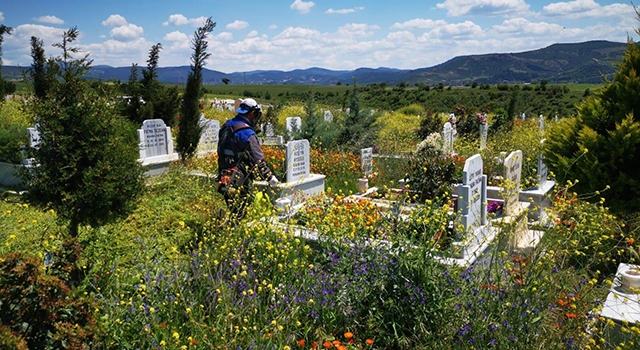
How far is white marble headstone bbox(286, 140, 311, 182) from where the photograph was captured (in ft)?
27.0

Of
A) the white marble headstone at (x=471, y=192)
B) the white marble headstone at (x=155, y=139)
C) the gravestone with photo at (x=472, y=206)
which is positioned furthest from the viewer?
the white marble headstone at (x=155, y=139)

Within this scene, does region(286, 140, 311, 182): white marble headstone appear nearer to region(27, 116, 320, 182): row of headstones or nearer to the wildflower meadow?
region(27, 116, 320, 182): row of headstones

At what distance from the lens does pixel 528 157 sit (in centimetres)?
977

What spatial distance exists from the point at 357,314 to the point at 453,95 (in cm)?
5387

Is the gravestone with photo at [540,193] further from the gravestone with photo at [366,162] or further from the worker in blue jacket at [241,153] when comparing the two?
the worker in blue jacket at [241,153]

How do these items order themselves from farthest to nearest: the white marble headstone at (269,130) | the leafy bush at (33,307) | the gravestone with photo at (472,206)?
the white marble headstone at (269,130), the gravestone with photo at (472,206), the leafy bush at (33,307)

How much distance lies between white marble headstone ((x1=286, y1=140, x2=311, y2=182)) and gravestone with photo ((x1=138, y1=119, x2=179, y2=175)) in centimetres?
359

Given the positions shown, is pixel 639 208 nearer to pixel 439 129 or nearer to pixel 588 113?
pixel 588 113

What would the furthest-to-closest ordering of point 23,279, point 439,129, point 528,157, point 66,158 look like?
point 439,129
point 528,157
point 66,158
point 23,279

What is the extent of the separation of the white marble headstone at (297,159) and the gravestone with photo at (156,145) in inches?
142

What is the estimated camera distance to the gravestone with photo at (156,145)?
10.5 meters

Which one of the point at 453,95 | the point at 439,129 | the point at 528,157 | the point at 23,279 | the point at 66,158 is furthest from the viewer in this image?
the point at 453,95

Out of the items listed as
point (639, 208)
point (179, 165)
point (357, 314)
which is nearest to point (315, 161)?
point (179, 165)

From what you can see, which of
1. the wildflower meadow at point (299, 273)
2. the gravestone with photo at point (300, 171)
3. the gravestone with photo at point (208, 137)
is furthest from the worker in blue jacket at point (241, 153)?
the gravestone with photo at point (208, 137)
